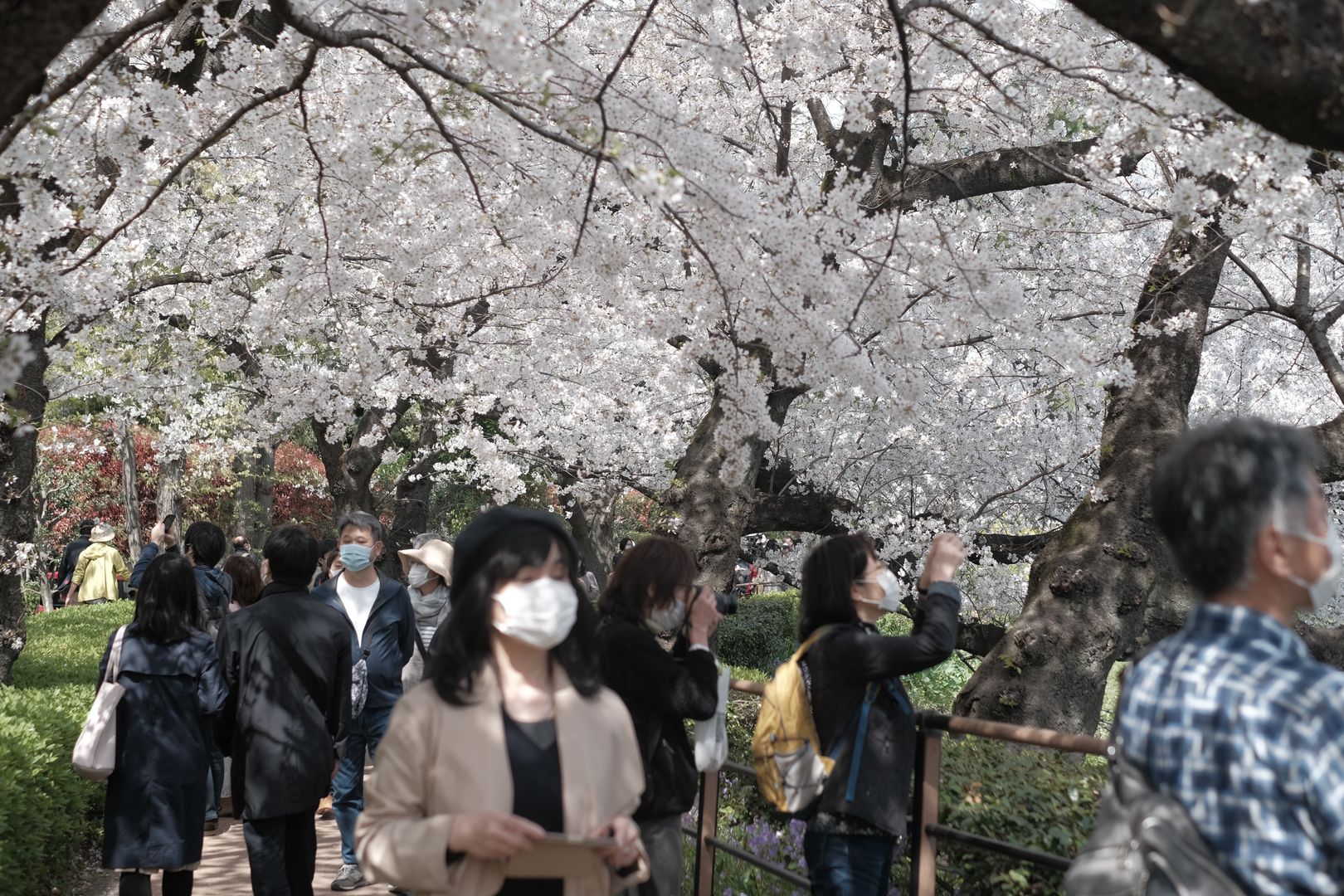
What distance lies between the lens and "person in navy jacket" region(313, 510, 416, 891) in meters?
6.05

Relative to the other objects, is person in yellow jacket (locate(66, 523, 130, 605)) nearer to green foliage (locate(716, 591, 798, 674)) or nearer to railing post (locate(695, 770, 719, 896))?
green foliage (locate(716, 591, 798, 674))

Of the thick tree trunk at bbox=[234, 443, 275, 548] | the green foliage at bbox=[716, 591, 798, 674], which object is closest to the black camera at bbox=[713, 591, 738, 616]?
the green foliage at bbox=[716, 591, 798, 674]

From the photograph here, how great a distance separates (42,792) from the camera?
18.9 ft

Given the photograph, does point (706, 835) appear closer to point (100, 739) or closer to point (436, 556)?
point (100, 739)

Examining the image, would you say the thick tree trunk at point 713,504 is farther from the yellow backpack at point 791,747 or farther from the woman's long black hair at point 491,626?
the woman's long black hair at point 491,626

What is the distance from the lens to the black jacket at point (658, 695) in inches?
134

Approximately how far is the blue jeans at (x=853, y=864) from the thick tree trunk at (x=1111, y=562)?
305 cm

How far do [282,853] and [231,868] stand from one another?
2615 millimetres

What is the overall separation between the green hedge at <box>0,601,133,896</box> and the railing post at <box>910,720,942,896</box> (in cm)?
351

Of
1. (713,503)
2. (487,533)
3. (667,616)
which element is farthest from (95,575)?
(487,533)

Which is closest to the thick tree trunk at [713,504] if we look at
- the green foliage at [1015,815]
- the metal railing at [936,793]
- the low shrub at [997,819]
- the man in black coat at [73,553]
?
the low shrub at [997,819]

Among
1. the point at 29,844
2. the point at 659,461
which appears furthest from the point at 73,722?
the point at 659,461

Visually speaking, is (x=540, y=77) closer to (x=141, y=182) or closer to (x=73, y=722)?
(x=141, y=182)

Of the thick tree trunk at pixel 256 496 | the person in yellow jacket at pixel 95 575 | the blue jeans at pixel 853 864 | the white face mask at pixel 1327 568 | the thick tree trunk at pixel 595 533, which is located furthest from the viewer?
the thick tree trunk at pixel 256 496
